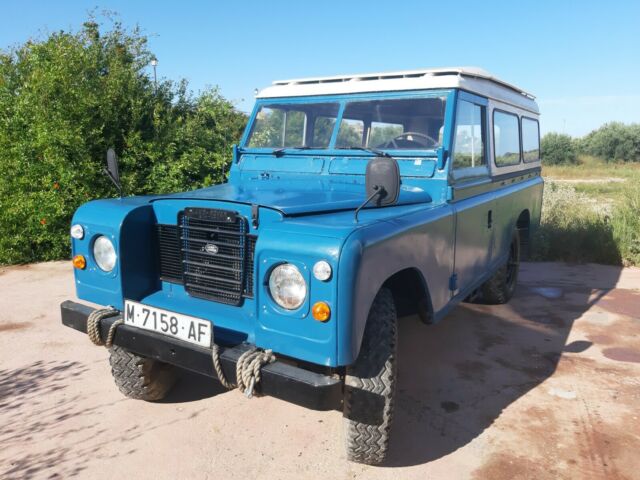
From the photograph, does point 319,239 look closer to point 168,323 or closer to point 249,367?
point 249,367

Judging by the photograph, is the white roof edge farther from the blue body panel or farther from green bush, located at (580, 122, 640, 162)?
green bush, located at (580, 122, 640, 162)

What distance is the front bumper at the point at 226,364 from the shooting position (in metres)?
2.33

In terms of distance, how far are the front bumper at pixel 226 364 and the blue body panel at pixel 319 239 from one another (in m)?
0.09

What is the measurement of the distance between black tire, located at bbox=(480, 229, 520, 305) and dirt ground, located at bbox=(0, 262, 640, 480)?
0.60 metres

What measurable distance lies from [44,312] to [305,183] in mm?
3506

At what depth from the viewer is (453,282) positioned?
3.65 metres

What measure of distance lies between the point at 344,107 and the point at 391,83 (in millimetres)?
386

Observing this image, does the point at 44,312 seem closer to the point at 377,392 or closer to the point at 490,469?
the point at 377,392

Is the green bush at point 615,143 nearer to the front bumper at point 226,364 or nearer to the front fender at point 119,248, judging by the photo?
the front fender at point 119,248

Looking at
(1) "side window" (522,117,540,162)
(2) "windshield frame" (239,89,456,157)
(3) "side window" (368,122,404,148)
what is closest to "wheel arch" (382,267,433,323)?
(2) "windshield frame" (239,89,456,157)

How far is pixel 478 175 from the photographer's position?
4.24 meters

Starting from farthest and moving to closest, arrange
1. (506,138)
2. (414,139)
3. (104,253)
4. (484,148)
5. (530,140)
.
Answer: (530,140)
(506,138)
(484,148)
(414,139)
(104,253)

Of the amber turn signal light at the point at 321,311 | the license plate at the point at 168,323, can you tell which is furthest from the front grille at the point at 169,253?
the amber turn signal light at the point at 321,311

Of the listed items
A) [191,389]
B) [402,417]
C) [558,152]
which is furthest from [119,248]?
[558,152]
